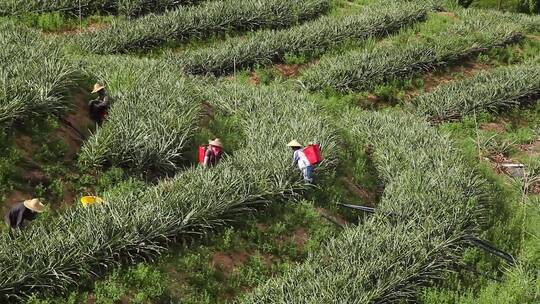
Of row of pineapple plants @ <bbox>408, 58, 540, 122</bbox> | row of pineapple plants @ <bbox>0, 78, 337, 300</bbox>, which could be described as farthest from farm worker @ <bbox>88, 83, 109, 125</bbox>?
row of pineapple plants @ <bbox>408, 58, 540, 122</bbox>

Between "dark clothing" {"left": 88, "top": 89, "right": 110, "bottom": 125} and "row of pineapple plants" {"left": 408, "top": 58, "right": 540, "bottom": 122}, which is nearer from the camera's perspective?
"dark clothing" {"left": 88, "top": 89, "right": 110, "bottom": 125}

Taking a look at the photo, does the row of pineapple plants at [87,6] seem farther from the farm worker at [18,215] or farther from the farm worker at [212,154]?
the farm worker at [18,215]

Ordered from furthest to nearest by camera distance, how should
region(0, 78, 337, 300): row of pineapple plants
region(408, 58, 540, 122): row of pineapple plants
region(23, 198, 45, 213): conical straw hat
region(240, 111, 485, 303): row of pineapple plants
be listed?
1. region(408, 58, 540, 122): row of pineapple plants
2. region(240, 111, 485, 303): row of pineapple plants
3. region(23, 198, 45, 213): conical straw hat
4. region(0, 78, 337, 300): row of pineapple plants

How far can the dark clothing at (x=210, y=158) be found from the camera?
1113cm

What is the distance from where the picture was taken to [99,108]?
39.6 feet

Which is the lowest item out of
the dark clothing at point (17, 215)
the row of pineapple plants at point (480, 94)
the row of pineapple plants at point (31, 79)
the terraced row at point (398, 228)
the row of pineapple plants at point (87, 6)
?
the row of pineapple plants at point (480, 94)

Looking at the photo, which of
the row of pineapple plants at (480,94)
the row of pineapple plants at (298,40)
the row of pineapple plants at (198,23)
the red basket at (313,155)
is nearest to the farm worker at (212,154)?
the red basket at (313,155)

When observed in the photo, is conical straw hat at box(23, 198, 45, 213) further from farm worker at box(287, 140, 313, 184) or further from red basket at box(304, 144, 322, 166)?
red basket at box(304, 144, 322, 166)

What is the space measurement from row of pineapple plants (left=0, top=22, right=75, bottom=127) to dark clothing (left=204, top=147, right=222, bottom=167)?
9.99ft

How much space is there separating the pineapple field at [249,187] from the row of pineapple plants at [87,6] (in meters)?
2.99

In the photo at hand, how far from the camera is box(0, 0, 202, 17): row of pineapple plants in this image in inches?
838

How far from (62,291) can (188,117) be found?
5.28 m

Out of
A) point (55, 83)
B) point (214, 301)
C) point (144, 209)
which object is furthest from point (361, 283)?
point (55, 83)

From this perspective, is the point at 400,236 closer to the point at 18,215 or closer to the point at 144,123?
the point at 144,123
